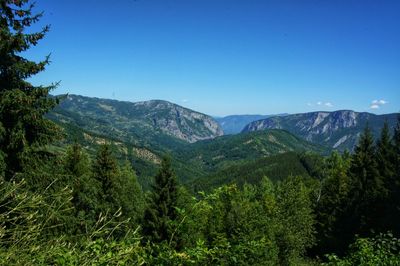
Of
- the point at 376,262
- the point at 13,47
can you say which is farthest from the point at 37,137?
the point at 376,262

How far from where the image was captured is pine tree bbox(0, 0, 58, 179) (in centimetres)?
1260

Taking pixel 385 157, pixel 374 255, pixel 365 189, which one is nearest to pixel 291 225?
pixel 365 189

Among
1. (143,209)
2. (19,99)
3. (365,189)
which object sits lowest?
(143,209)

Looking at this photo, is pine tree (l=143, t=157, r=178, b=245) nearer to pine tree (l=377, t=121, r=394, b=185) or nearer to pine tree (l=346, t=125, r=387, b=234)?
pine tree (l=346, t=125, r=387, b=234)

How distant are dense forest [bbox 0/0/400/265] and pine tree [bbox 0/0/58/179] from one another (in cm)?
4

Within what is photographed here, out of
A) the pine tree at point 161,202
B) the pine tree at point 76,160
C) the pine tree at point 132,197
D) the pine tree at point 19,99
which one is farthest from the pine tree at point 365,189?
the pine tree at point 19,99

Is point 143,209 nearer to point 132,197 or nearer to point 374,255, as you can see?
point 132,197

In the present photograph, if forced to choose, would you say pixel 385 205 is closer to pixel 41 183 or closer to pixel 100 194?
pixel 100 194

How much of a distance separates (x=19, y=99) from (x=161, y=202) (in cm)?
2015

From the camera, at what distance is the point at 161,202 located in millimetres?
31141

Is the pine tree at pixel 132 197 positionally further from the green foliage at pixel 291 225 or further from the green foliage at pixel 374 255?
the green foliage at pixel 374 255

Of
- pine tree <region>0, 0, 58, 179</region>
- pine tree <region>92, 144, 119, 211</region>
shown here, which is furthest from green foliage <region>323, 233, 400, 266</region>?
pine tree <region>92, 144, 119, 211</region>

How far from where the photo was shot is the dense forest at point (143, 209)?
4.35m

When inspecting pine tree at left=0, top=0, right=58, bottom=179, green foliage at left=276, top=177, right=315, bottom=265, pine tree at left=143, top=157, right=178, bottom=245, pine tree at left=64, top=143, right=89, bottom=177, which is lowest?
green foliage at left=276, top=177, right=315, bottom=265
